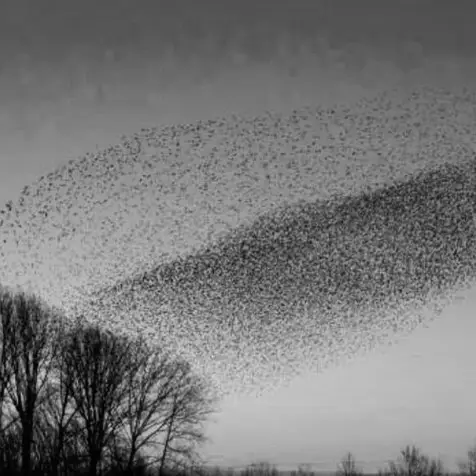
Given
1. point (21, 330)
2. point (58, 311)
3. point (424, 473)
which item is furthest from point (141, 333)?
point (424, 473)

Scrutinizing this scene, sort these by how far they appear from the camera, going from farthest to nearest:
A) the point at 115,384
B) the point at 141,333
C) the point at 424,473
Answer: the point at 424,473
the point at 141,333
the point at 115,384

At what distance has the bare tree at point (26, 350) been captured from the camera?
1850 inches

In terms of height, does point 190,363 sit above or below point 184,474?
above

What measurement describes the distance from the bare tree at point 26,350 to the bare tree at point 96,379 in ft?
8.64

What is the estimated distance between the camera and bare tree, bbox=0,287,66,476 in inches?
1850

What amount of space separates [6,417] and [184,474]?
898 inches

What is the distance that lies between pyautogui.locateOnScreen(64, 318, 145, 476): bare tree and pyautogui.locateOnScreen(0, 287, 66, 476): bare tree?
2.63 m

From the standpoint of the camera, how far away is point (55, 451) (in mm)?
48594

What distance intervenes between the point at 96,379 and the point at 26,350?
728 cm

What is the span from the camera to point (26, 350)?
48062 millimetres

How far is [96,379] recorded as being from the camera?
54.0 meters

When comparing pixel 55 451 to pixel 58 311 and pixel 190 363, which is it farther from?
pixel 190 363

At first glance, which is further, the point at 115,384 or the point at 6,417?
the point at 115,384

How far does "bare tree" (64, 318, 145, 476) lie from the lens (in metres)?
52.6
